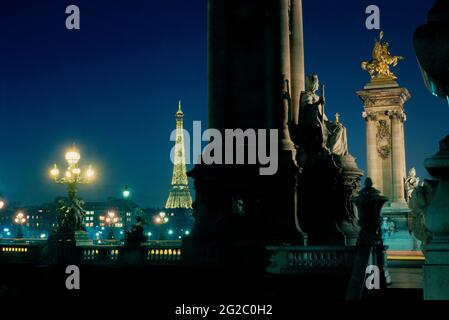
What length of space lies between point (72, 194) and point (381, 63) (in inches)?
1276

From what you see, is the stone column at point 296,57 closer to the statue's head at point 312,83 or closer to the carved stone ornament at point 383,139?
the statue's head at point 312,83

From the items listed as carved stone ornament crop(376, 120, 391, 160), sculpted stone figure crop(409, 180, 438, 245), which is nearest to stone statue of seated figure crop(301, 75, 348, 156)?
sculpted stone figure crop(409, 180, 438, 245)

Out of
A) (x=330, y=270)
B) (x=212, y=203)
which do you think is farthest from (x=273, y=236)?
(x=330, y=270)

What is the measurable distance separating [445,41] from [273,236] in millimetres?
17170

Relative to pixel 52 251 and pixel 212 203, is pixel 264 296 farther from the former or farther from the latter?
pixel 52 251

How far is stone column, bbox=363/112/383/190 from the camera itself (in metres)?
53.9

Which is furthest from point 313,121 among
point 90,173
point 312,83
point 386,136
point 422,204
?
point 386,136

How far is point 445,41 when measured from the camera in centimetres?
798

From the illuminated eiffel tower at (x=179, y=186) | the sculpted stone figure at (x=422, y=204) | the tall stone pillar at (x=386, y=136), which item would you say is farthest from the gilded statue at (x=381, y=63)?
the illuminated eiffel tower at (x=179, y=186)

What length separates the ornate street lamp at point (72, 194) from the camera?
96.9ft

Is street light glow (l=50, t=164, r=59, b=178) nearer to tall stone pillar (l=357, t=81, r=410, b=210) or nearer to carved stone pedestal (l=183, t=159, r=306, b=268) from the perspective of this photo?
carved stone pedestal (l=183, t=159, r=306, b=268)

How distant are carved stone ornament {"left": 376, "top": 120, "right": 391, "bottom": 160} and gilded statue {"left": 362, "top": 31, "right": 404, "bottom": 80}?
3.93 m

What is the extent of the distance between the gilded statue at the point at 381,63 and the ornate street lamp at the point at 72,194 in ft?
94.1
